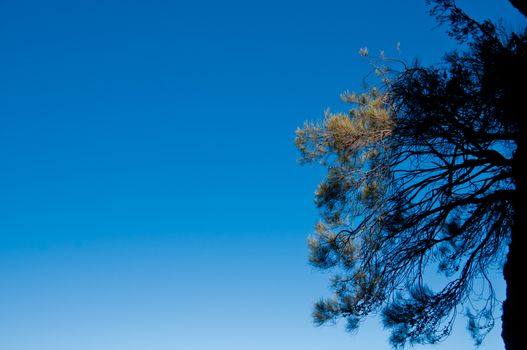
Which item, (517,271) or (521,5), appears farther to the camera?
(521,5)

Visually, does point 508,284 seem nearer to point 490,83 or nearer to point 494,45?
point 490,83

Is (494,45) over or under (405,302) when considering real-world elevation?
over

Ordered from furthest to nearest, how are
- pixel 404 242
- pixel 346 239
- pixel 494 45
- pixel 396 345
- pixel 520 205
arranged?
pixel 346 239 → pixel 396 345 → pixel 404 242 → pixel 494 45 → pixel 520 205

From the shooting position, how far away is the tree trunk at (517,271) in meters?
3.66

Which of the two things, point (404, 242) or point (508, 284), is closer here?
point (508, 284)

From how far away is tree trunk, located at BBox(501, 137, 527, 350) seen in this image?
366 cm

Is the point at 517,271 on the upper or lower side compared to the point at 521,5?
lower

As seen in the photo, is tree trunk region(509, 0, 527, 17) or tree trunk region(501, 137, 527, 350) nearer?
tree trunk region(501, 137, 527, 350)

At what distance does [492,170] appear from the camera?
448 cm

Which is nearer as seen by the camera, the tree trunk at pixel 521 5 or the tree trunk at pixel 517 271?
the tree trunk at pixel 517 271

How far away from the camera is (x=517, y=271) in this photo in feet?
12.5

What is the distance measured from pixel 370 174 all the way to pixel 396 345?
198cm

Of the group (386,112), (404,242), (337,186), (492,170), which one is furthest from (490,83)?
(337,186)

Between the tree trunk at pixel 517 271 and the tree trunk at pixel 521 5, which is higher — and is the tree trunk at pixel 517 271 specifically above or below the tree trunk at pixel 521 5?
below
